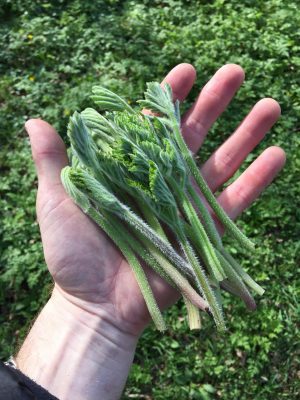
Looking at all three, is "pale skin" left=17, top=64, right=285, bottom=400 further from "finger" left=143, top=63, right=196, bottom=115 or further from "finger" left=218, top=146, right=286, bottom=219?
"finger" left=143, top=63, right=196, bottom=115

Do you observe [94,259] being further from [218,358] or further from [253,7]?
[253,7]

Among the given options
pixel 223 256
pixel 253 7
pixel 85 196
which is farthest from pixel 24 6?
pixel 223 256

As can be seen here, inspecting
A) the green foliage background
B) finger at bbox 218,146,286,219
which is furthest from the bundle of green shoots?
the green foliage background

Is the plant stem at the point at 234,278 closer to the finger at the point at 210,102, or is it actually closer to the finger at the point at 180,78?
the finger at the point at 210,102

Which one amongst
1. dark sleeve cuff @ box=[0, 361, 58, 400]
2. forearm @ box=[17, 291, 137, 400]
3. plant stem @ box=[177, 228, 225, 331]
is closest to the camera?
dark sleeve cuff @ box=[0, 361, 58, 400]

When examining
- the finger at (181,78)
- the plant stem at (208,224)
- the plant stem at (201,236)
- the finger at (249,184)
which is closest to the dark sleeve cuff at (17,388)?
the plant stem at (201,236)
